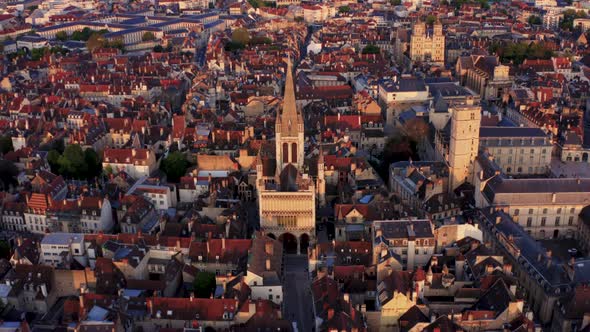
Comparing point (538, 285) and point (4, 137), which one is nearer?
point (538, 285)

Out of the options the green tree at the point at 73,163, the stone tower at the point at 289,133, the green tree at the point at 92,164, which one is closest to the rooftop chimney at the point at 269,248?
the stone tower at the point at 289,133

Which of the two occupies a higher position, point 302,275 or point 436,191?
point 436,191

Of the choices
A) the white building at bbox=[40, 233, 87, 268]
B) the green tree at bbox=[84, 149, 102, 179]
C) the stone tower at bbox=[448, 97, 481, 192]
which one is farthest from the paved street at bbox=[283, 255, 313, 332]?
the green tree at bbox=[84, 149, 102, 179]

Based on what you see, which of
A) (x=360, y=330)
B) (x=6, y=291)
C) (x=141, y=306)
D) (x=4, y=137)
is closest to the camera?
(x=360, y=330)

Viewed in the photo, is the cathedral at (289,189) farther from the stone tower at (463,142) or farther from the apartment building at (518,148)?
the apartment building at (518,148)

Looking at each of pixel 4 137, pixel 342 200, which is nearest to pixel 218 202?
pixel 342 200

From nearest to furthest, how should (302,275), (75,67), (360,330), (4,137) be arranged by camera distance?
(360,330)
(302,275)
(4,137)
(75,67)

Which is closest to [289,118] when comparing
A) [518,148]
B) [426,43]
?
[518,148]

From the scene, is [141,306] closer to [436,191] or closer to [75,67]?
[436,191]
